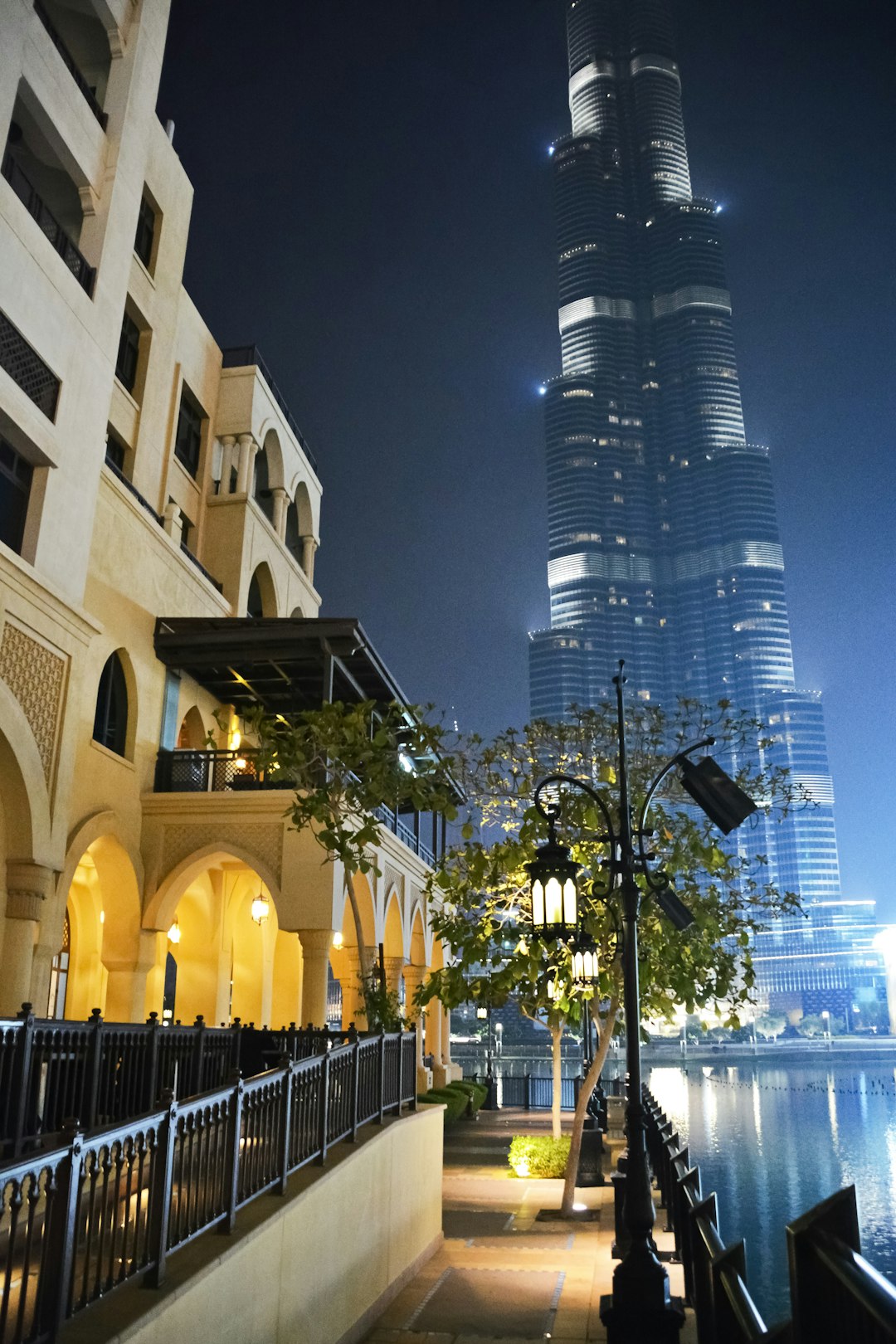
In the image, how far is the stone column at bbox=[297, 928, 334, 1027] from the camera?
670 inches

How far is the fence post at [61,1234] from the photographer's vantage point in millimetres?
4027

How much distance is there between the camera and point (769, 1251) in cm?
2086

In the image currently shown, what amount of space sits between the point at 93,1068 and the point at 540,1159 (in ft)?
35.9

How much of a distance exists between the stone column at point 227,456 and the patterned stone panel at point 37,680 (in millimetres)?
10950

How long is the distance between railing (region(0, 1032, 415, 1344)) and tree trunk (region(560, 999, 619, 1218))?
5.78m

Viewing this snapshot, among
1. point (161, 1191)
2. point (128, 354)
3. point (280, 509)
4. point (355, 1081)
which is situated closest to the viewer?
point (161, 1191)

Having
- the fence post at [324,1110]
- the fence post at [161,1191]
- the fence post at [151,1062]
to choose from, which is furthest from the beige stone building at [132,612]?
the fence post at [161,1191]

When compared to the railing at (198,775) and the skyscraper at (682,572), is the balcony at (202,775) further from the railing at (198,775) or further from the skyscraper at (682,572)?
the skyscraper at (682,572)

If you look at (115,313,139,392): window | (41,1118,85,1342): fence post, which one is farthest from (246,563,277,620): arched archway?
(41,1118,85,1342): fence post

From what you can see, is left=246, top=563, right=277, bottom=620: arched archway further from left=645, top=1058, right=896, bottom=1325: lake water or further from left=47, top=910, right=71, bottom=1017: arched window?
left=645, top=1058, right=896, bottom=1325: lake water

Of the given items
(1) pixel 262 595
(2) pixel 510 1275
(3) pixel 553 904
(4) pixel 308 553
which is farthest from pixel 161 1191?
(4) pixel 308 553

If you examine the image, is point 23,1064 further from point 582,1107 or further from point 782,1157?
point 782,1157

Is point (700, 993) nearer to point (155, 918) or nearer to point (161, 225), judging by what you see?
point (155, 918)

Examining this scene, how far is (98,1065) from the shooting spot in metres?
8.20
